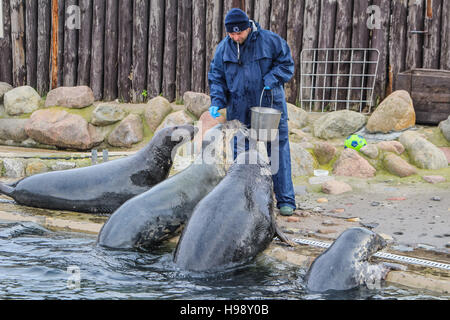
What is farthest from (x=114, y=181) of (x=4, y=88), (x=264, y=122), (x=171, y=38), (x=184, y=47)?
(x=4, y=88)

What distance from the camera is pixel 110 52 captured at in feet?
→ 36.4

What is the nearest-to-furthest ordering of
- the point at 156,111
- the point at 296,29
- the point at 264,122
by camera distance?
the point at 264,122, the point at 296,29, the point at 156,111

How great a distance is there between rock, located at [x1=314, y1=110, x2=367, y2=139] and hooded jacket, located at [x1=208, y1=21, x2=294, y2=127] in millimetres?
2785

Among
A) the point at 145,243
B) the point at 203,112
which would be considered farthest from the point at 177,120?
the point at 145,243

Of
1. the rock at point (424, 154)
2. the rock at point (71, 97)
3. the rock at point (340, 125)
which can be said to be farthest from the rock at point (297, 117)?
the rock at point (71, 97)

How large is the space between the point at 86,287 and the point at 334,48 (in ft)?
21.9

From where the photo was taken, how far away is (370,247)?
424 cm

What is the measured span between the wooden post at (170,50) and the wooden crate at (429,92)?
13.1 ft

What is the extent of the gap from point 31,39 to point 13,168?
188 inches

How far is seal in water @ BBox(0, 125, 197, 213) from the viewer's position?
20.5 ft

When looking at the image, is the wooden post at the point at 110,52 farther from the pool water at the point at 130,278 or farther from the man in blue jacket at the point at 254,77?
the pool water at the point at 130,278

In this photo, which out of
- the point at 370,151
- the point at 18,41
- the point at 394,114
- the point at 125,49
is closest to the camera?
the point at 370,151

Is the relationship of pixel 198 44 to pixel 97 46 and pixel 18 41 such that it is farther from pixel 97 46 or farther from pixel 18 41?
pixel 18 41

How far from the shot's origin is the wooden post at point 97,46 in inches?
436
